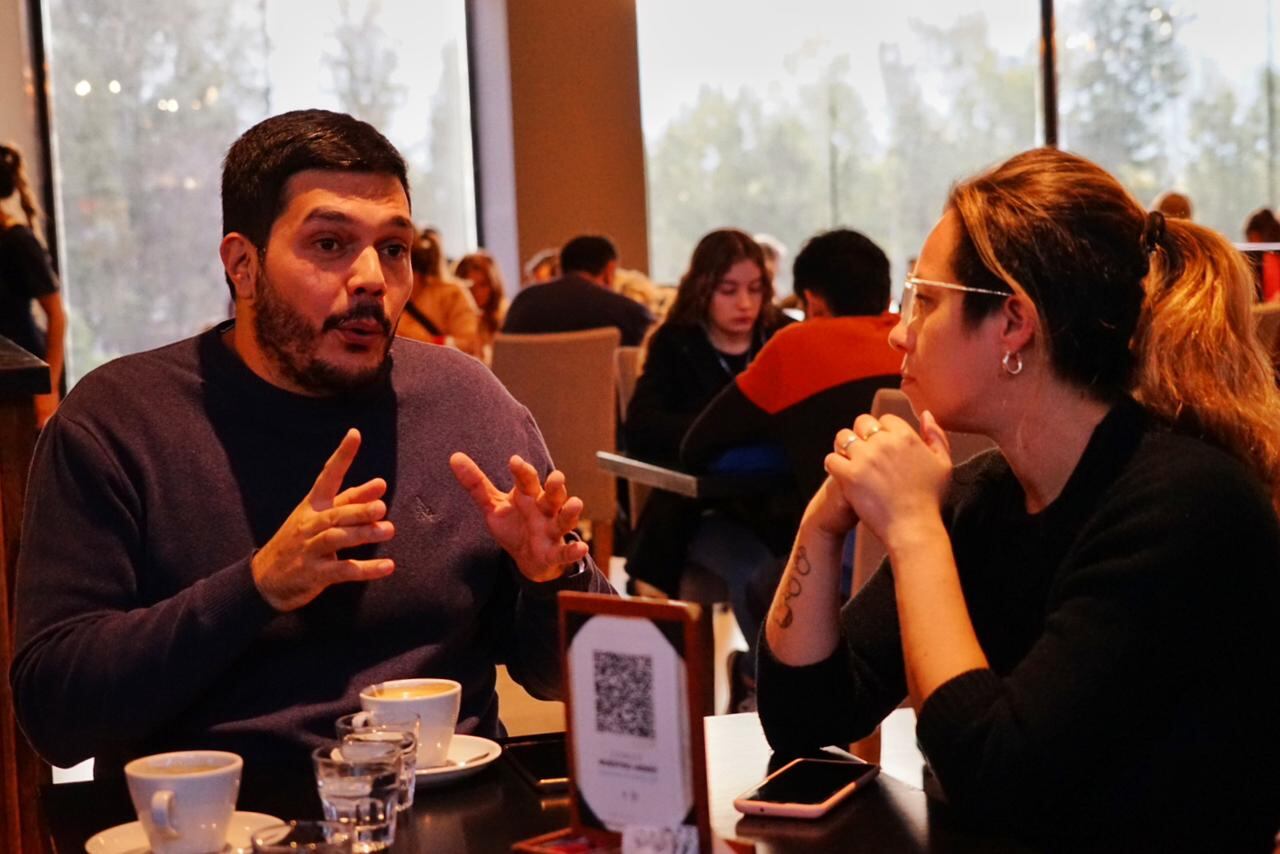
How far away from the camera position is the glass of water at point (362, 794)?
1215 millimetres

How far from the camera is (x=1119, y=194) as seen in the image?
148 cm

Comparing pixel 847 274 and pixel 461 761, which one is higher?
pixel 847 274

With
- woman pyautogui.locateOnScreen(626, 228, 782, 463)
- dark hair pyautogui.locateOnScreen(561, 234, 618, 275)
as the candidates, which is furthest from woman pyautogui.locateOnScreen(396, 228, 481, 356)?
woman pyautogui.locateOnScreen(626, 228, 782, 463)

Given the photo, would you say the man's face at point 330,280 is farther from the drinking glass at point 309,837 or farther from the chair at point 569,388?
the chair at point 569,388

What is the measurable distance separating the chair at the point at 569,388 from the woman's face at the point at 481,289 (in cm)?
234

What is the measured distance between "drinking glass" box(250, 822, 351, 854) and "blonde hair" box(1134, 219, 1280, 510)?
2.68 feet

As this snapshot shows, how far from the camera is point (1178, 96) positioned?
34.3ft

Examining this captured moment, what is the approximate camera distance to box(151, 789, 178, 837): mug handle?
118 centimetres

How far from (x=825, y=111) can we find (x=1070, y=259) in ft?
29.9

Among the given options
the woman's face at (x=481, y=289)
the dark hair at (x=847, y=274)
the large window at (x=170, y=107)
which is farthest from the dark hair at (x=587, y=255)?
the dark hair at (x=847, y=274)

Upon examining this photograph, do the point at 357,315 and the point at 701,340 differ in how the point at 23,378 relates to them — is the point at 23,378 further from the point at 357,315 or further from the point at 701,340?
the point at 701,340

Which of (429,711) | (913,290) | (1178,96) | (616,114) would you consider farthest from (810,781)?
(1178,96)

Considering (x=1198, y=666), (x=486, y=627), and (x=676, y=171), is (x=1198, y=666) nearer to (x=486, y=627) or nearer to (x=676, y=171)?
(x=486, y=627)

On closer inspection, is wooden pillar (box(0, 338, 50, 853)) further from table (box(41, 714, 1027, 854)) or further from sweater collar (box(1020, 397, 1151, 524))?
sweater collar (box(1020, 397, 1151, 524))
